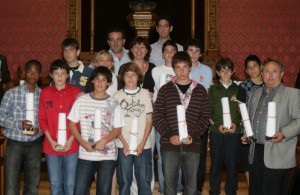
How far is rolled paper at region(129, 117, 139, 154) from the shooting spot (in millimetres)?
3863

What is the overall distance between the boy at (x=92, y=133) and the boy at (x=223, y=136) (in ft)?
2.99

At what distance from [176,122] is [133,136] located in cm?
36

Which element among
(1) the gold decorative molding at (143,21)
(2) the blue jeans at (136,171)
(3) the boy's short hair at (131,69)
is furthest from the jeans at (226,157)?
(1) the gold decorative molding at (143,21)

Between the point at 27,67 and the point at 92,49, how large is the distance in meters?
4.31

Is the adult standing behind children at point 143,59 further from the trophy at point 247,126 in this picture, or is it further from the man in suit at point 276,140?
the man in suit at point 276,140

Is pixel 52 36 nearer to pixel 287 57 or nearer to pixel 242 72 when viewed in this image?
pixel 242 72

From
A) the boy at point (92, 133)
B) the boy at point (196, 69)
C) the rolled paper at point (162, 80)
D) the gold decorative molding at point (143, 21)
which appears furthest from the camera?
the gold decorative molding at point (143, 21)

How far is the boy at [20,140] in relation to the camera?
406 cm

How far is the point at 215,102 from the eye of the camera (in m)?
4.36

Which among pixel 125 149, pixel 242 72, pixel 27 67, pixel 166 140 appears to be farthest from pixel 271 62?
pixel 242 72

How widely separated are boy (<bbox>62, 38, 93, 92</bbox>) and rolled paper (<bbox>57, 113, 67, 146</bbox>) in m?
0.57

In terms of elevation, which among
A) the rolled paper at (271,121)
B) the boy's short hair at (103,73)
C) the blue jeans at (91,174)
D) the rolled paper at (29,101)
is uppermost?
the boy's short hair at (103,73)

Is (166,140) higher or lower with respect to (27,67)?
lower

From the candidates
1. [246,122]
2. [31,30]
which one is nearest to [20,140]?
[246,122]
